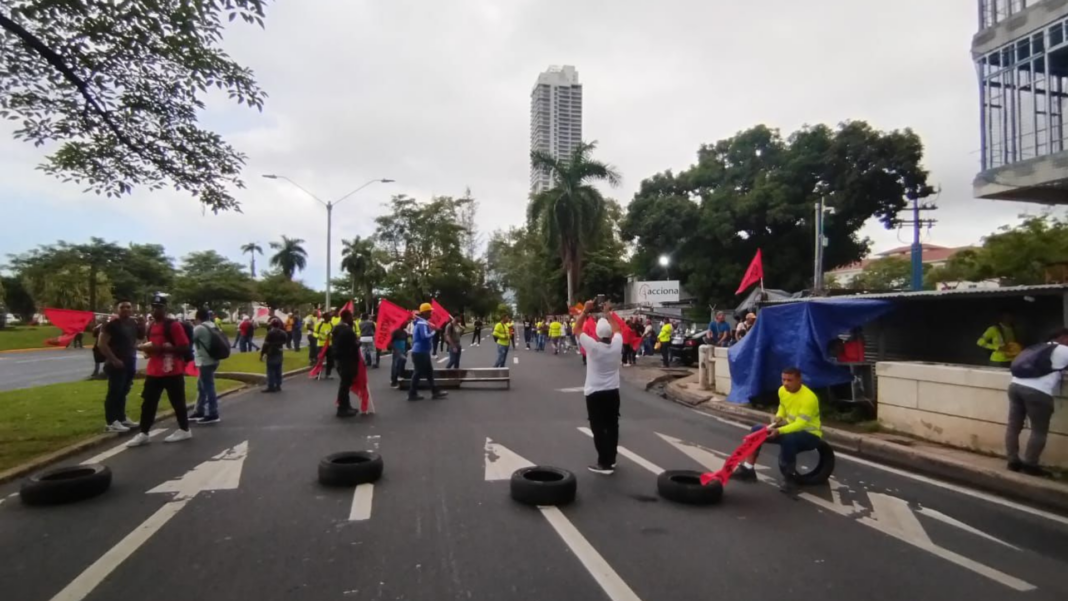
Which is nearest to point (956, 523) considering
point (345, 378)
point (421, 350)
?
point (345, 378)

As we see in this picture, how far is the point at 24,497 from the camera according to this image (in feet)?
19.3

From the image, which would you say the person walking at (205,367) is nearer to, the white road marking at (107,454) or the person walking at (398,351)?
the white road marking at (107,454)

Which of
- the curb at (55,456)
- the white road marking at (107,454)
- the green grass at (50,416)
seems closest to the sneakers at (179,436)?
the white road marking at (107,454)


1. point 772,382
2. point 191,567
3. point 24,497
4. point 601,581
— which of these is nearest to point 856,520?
point 601,581

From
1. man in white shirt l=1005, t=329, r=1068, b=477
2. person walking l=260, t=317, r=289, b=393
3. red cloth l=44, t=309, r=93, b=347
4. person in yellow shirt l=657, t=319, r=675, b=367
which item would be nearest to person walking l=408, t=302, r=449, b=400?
person walking l=260, t=317, r=289, b=393

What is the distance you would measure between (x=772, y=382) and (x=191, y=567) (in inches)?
385

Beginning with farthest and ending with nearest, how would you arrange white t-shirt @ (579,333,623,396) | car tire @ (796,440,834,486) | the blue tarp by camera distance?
the blue tarp, white t-shirt @ (579,333,623,396), car tire @ (796,440,834,486)

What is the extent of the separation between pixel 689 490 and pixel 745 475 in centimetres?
130

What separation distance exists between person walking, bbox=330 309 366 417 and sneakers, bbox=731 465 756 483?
21.4 feet

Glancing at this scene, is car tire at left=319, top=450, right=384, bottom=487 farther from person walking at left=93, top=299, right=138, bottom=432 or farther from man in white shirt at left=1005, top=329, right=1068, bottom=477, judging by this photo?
man in white shirt at left=1005, top=329, right=1068, bottom=477

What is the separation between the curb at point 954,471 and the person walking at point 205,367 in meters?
9.26

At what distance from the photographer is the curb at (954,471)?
629 centimetres

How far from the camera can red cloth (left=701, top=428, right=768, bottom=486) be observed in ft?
20.5

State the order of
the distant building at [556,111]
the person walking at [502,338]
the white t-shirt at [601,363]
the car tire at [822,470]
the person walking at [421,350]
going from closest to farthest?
the car tire at [822,470]
the white t-shirt at [601,363]
the person walking at [421,350]
the person walking at [502,338]
the distant building at [556,111]
